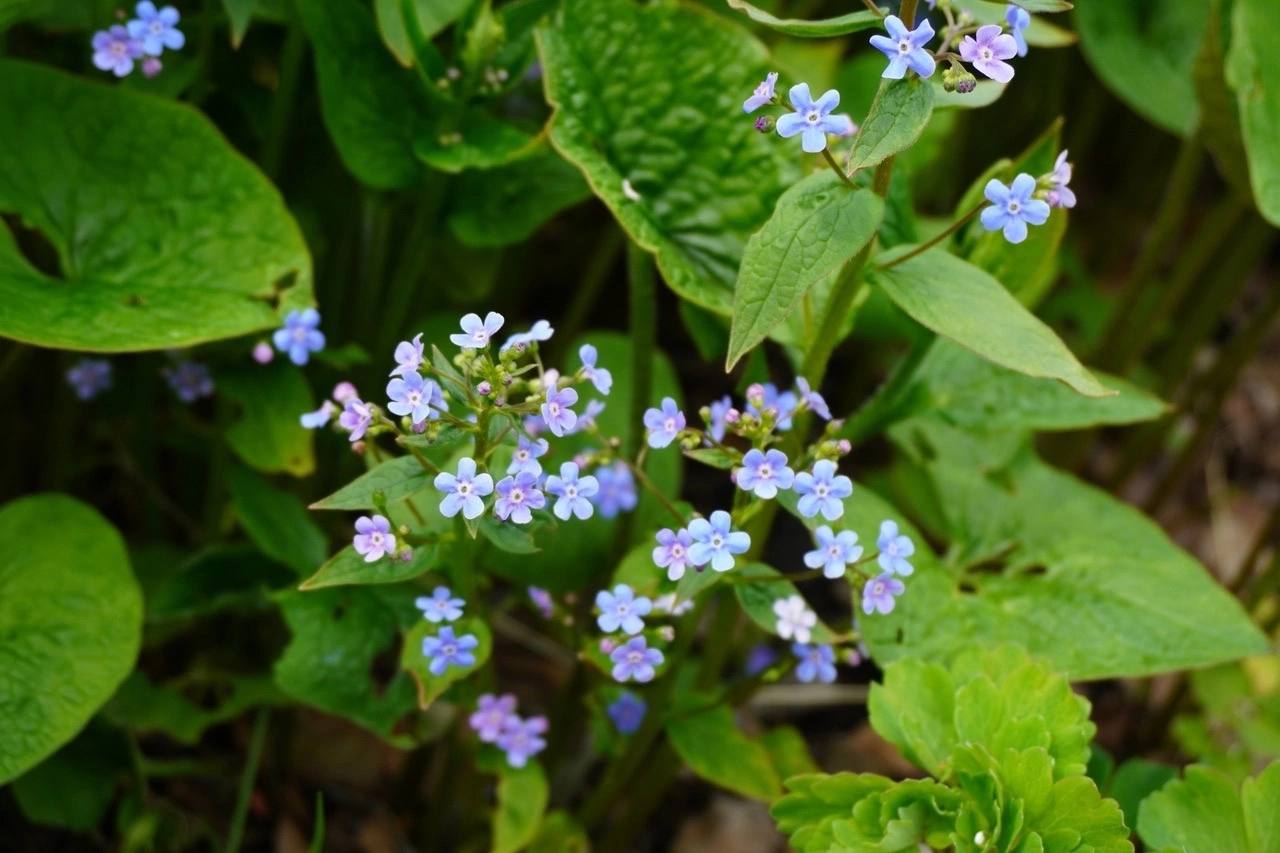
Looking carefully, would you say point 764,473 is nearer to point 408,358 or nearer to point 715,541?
point 715,541

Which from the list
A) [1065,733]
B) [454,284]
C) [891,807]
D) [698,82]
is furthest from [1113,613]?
[454,284]

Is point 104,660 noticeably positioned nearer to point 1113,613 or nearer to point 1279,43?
point 1113,613

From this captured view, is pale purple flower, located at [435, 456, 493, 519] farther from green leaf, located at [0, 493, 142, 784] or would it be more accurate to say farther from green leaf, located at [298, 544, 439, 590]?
green leaf, located at [0, 493, 142, 784]

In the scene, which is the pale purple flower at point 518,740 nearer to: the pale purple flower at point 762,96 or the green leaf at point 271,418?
the green leaf at point 271,418

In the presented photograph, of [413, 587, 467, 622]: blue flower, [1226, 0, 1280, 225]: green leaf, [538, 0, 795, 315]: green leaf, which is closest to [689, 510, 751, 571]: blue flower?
[413, 587, 467, 622]: blue flower

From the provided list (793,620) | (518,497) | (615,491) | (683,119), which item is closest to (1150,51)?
(683,119)
